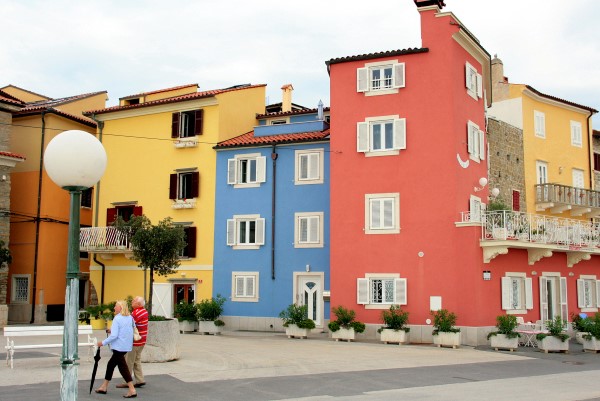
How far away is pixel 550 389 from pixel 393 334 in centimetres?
992

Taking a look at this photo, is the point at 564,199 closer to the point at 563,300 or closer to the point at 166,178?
the point at 563,300

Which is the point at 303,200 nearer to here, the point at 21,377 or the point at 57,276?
the point at 57,276

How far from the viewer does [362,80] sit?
26953 millimetres

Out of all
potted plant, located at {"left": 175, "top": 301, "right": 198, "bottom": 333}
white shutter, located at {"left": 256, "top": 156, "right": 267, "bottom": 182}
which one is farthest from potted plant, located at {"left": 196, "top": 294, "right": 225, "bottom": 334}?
white shutter, located at {"left": 256, "top": 156, "right": 267, "bottom": 182}

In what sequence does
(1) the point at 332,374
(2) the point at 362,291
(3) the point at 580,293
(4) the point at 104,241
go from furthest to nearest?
(4) the point at 104,241 → (3) the point at 580,293 → (2) the point at 362,291 → (1) the point at 332,374

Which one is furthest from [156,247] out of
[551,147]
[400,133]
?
[551,147]

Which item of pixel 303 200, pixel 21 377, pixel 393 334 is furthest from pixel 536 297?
pixel 21 377

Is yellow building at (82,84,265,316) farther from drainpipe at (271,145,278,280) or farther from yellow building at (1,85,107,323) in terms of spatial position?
drainpipe at (271,145,278,280)

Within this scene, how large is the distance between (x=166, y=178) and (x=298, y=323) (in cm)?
1087

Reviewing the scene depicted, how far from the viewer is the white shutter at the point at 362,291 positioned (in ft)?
85.0

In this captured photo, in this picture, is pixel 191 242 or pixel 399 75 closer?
pixel 399 75

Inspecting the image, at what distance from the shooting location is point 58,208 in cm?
3441

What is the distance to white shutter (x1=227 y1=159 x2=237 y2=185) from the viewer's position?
31.0m

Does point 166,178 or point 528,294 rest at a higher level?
point 166,178
